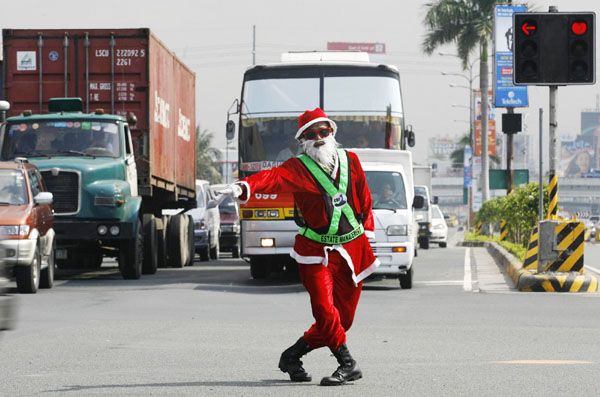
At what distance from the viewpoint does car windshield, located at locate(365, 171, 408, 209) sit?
1836 centimetres

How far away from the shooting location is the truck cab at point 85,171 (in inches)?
750

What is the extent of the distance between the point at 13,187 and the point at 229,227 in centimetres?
1550

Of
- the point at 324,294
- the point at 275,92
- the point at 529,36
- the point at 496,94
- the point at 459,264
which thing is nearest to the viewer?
the point at 324,294

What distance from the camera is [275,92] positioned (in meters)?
20.9

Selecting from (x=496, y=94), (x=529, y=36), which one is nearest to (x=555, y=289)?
(x=529, y=36)

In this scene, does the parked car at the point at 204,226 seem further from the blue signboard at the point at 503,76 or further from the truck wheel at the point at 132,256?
the blue signboard at the point at 503,76

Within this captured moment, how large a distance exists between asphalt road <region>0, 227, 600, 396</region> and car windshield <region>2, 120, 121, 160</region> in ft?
7.40

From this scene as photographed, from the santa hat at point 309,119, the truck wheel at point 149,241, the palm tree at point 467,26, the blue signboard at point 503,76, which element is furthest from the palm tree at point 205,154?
the santa hat at point 309,119

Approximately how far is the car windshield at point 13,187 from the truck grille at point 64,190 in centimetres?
179

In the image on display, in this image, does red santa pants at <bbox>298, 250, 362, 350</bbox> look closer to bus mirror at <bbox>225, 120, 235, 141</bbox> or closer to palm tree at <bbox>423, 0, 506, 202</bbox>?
bus mirror at <bbox>225, 120, 235, 141</bbox>

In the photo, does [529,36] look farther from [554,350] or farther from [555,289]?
[554,350]

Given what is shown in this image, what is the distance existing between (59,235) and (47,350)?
9.04 meters

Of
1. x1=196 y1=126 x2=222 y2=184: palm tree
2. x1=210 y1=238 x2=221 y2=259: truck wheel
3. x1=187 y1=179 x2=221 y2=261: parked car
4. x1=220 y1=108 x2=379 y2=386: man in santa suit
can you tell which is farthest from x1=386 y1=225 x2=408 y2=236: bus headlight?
x1=196 y1=126 x2=222 y2=184: palm tree

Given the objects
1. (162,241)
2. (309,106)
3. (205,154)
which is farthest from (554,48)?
(205,154)
